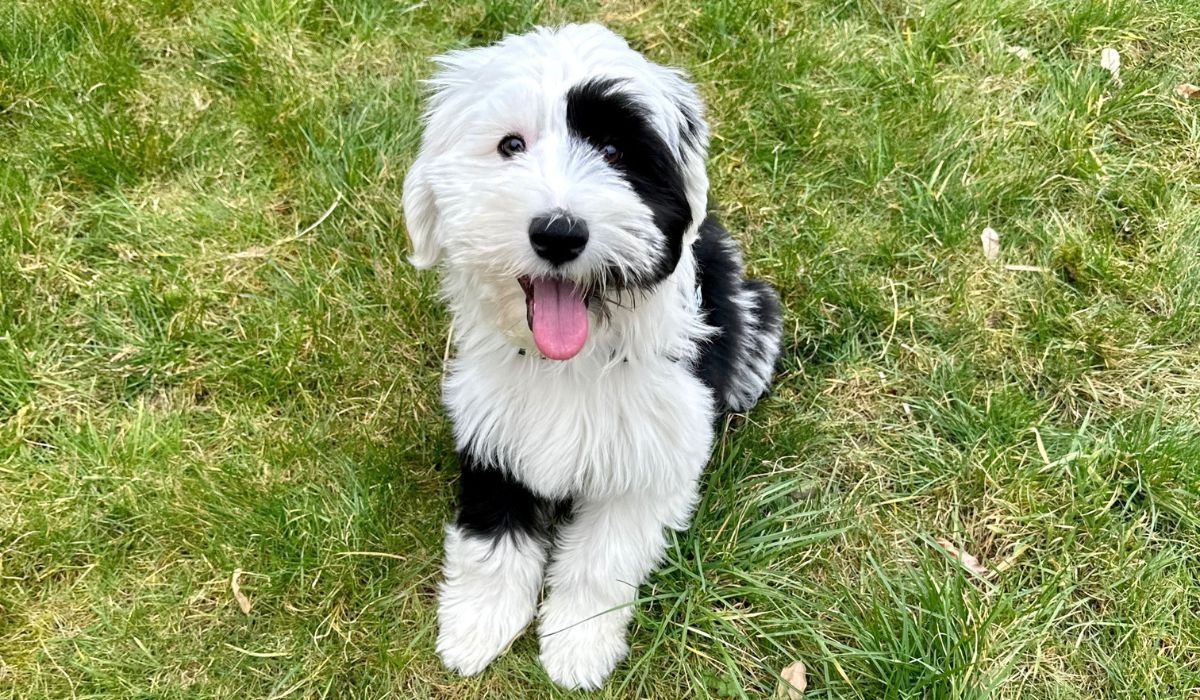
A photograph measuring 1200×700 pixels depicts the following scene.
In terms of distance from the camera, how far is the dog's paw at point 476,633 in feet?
8.83

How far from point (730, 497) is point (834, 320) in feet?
3.06

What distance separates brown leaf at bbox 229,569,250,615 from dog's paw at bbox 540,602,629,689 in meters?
0.96

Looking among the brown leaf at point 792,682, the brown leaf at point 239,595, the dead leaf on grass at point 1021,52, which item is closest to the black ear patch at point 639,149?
the brown leaf at point 792,682

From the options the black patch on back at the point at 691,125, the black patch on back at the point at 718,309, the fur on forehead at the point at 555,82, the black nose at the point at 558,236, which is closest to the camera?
the black nose at the point at 558,236

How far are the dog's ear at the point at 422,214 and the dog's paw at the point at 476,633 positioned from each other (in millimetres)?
1102

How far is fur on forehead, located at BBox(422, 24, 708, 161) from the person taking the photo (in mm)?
1969

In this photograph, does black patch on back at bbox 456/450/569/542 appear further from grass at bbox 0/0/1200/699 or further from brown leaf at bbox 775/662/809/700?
brown leaf at bbox 775/662/809/700

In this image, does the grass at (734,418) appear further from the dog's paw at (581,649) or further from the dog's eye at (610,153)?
the dog's eye at (610,153)

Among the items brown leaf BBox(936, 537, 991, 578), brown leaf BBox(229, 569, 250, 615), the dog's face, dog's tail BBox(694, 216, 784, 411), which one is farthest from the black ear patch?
brown leaf BBox(229, 569, 250, 615)

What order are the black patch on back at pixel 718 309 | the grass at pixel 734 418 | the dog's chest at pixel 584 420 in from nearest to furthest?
the dog's chest at pixel 584 420 < the black patch on back at pixel 718 309 < the grass at pixel 734 418

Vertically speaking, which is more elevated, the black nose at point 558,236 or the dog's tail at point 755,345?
the black nose at point 558,236

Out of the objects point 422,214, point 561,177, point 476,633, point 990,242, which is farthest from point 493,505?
point 990,242

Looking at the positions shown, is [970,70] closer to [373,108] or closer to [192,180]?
[373,108]

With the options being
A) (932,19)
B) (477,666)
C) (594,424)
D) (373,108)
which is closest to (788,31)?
(932,19)
